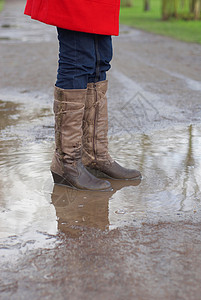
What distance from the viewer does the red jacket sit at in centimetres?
246

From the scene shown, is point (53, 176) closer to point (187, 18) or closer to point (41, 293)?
point (41, 293)

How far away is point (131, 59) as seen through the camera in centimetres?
831

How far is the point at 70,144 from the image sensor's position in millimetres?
2643

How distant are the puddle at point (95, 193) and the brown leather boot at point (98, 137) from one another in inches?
2.9

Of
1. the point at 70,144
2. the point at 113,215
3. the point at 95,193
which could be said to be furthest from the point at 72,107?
the point at 113,215

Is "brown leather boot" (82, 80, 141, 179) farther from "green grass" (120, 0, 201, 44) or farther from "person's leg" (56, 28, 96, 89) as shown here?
"green grass" (120, 0, 201, 44)

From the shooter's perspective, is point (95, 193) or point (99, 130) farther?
point (99, 130)

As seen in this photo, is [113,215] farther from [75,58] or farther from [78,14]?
[78,14]

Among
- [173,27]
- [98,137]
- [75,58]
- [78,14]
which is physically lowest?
[173,27]

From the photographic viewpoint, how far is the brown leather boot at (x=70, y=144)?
8.55 feet

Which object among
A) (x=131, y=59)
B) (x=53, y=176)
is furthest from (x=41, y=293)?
(x=131, y=59)

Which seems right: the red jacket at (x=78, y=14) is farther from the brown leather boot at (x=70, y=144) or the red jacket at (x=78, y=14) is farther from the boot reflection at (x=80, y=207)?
the boot reflection at (x=80, y=207)

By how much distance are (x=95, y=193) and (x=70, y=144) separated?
1.02ft

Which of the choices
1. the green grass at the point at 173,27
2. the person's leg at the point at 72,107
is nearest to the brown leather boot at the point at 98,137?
the person's leg at the point at 72,107
